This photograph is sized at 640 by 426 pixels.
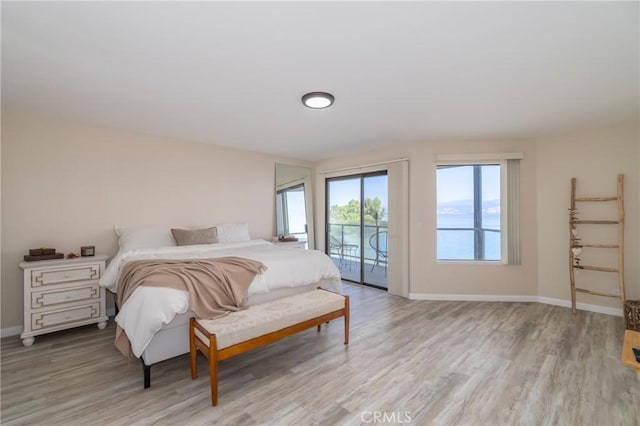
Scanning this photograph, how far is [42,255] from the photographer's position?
9.66ft

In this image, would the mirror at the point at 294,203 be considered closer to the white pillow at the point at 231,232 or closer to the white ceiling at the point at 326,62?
the white pillow at the point at 231,232

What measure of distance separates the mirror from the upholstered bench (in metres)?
2.73

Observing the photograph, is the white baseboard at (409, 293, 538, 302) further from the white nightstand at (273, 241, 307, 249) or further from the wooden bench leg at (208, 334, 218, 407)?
the wooden bench leg at (208, 334, 218, 407)

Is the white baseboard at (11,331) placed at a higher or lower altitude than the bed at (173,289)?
lower

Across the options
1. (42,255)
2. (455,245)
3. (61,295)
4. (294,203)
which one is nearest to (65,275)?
(61,295)

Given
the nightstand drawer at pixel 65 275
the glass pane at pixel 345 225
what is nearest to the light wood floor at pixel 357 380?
the nightstand drawer at pixel 65 275

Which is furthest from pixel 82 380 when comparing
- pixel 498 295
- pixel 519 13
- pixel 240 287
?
pixel 498 295

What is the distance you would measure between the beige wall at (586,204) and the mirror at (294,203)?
378cm

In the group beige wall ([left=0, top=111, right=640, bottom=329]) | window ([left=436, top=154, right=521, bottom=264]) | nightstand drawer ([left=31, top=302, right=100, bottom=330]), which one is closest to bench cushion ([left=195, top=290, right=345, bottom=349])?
nightstand drawer ([left=31, top=302, right=100, bottom=330])

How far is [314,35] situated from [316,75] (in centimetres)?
49

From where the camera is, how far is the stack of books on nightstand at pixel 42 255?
9.44 ft

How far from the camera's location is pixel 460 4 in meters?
1.45

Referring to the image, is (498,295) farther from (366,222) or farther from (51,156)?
(51,156)

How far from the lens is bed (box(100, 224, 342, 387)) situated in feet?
6.66
